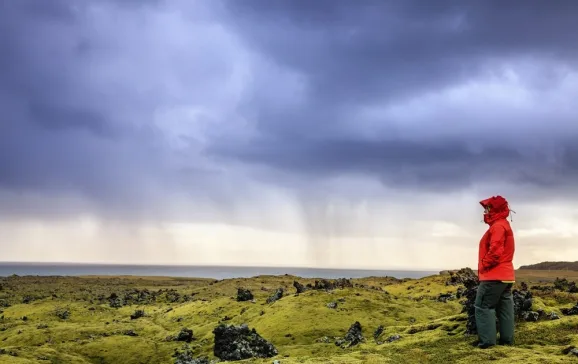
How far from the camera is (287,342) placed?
35.4m

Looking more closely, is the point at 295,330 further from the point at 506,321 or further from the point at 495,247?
the point at 495,247

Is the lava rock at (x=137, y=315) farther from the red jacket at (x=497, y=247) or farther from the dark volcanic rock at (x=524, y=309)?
the red jacket at (x=497, y=247)

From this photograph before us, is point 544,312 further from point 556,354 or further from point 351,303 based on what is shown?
point 351,303

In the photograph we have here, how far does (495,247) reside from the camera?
2058 cm

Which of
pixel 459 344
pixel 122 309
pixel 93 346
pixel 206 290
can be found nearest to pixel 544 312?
pixel 459 344

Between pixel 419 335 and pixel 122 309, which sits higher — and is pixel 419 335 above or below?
above

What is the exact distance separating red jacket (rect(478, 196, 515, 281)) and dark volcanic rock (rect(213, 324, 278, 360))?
1352 cm

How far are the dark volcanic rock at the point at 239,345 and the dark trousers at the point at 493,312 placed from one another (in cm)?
1266

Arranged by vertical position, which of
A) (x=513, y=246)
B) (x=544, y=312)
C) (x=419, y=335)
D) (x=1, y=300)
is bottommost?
(x=1, y=300)

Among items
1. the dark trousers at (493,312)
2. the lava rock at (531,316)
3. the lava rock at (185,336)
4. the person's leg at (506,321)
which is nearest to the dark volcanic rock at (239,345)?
the dark trousers at (493,312)

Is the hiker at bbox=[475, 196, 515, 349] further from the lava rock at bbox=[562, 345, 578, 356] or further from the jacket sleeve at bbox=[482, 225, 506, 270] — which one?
the lava rock at bbox=[562, 345, 578, 356]

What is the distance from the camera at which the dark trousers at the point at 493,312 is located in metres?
20.3

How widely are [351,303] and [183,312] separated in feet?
80.8

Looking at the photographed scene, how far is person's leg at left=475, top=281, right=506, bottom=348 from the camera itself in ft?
66.5
